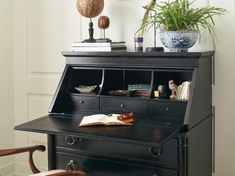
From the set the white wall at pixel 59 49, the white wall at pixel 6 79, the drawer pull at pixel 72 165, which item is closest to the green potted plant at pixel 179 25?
the white wall at pixel 59 49

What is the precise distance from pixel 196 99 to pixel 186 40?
1.06ft

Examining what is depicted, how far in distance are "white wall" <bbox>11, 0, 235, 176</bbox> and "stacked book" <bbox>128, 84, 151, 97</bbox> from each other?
0.36 meters

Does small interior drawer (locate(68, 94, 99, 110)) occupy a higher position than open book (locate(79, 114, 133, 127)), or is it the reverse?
small interior drawer (locate(68, 94, 99, 110))

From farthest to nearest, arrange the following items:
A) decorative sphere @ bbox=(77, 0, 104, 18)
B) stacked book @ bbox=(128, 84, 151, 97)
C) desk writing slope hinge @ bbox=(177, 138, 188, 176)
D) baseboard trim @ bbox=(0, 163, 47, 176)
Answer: baseboard trim @ bbox=(0, 163, 47, 176)
decorative sphere @ bbox=(77, 0, 104, 18)
stacked book @ bbox=(128, 84, 151, 97)
desk writing slope hinge @ bbox=(177, 138, 188, 176)

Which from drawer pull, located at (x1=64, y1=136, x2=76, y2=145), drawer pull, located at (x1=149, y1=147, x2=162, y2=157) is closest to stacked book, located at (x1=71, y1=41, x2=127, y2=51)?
drawer pull, located at (x1=64, y1=136, x2=76, y2=145)

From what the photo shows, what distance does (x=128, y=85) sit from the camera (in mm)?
2162

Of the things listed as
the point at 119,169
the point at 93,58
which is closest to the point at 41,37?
the point at 93,58

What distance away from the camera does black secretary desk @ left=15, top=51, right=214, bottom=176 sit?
1.73 m

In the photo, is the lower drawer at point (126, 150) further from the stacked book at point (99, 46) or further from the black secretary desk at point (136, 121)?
the stacked book at point (99, 46)

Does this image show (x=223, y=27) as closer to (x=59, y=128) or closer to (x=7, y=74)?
(x=59, y=128)

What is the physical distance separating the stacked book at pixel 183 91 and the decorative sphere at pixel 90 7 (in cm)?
74

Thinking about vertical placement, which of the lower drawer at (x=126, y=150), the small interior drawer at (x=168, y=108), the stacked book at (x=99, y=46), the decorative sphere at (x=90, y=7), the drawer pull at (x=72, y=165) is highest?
the decorative sphere at (x=90, y=7)

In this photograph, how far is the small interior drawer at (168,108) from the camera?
1.88 m

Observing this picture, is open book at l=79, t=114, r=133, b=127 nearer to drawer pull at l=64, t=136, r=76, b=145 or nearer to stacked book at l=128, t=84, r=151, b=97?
drawer pull at l=64, t=136, r=76, b=145
